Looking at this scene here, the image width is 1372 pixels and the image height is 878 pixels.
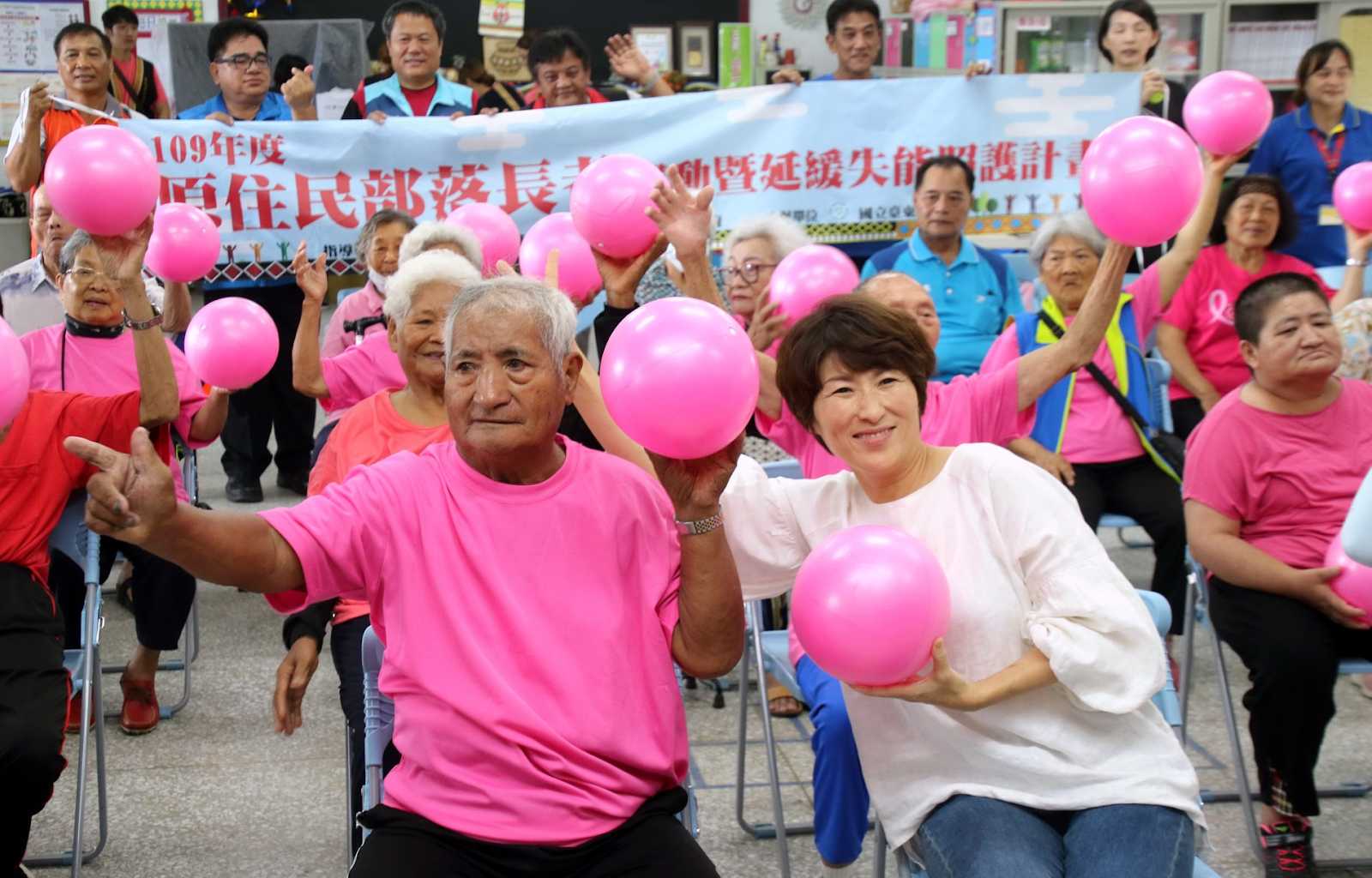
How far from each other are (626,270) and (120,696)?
7.17 feet

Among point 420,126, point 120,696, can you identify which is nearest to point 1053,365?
point 120,696

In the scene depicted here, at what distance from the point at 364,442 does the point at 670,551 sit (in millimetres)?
953

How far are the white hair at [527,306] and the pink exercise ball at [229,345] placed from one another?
1.31 meters

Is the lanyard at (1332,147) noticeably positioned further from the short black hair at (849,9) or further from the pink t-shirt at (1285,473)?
the pink t-shirt at (1285,473)

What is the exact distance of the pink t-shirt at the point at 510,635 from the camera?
1742mm

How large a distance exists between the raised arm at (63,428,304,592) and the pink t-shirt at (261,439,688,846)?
0.19 ft

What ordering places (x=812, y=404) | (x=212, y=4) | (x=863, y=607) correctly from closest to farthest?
(x=863, y=607), (x=812, y=404), (x=212, y=4)

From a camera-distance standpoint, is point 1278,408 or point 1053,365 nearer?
point 1053,365

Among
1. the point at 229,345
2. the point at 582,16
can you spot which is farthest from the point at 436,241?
the point at 582,16

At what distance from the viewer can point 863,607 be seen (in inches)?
66.7

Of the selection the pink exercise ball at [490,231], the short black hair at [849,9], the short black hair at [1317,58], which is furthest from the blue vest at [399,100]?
the short black hair at [1317,58]

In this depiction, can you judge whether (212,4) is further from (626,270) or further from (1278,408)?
(1278,408)

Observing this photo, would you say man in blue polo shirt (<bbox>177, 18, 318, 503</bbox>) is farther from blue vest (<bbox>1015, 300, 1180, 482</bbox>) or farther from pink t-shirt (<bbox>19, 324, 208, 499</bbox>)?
blue vest (<bbox>1015, 300, 1180, 482</bbox>)

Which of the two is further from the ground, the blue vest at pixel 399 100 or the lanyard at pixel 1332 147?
the blue vest at pixel 399 100
